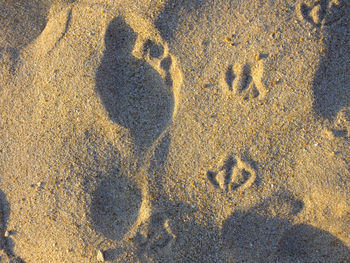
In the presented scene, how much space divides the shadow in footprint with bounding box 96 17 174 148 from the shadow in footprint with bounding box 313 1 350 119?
3.78ft

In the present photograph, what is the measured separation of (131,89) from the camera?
2.27 meters

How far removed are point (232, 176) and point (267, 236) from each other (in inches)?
21.6

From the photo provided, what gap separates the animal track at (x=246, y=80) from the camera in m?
2.16

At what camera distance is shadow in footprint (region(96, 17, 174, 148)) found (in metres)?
2.22

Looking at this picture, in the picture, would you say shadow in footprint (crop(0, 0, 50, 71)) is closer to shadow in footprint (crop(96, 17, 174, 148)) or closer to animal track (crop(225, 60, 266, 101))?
shadow in footprint (crop(96, 17, 174, 148))

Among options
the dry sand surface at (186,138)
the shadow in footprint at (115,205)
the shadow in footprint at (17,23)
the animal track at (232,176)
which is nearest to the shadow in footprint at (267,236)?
the dry sand surface at (186,138)

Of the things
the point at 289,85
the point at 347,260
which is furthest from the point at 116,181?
the point at 347,260

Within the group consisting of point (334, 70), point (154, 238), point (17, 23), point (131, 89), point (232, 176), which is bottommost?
point (154, 238)

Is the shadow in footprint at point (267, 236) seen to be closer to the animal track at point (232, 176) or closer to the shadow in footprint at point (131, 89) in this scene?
the animal track at point (232, 176)

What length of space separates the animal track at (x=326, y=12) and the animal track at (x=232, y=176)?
1.21 metres

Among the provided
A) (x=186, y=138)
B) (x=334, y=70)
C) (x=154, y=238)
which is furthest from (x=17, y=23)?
(x=334, y=70)

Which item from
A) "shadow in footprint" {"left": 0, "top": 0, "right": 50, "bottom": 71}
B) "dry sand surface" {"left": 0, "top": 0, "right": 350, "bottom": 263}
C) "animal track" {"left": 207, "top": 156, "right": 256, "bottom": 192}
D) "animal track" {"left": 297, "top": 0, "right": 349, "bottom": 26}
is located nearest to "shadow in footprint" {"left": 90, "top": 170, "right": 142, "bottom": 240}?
"dry sand surface" {"left": 0, "top": 0, "right": 350, "bottom": 263}

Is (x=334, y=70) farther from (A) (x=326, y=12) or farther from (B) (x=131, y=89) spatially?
(B) (x=131, y=89)

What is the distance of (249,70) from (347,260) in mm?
1692
